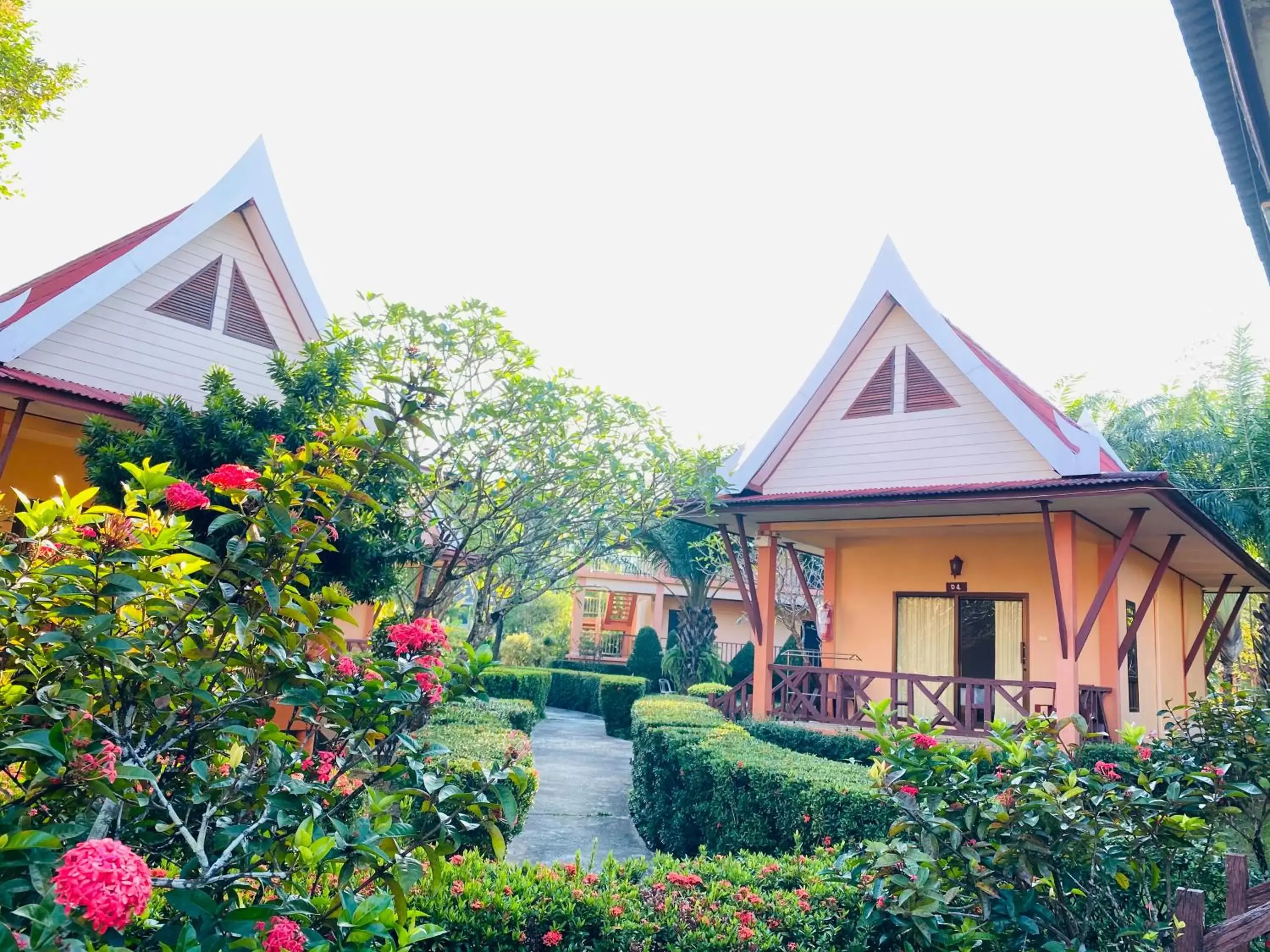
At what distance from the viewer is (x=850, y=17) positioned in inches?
276

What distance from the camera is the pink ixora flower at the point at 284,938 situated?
80.4 inches

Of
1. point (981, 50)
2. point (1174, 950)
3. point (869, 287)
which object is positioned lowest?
point (1174, 950)

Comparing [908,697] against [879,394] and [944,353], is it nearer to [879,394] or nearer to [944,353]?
[879,394]

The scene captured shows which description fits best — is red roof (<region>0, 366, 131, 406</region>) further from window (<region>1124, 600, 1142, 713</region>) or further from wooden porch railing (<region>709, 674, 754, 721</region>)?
window (<region>1124, 600, 1142, 713</region>)

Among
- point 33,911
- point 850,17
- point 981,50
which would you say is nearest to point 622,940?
point 33,911

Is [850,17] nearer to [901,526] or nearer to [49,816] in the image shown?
[49,816]

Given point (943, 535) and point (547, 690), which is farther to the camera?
point (547, 690)

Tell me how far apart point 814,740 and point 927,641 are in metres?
3.45

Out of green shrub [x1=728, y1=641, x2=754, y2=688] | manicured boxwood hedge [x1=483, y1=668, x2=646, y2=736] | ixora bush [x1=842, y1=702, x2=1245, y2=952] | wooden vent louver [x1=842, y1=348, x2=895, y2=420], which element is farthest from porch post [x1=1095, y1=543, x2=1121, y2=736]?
green shrub [x1=728, y1=641, x2=754, y2=688]

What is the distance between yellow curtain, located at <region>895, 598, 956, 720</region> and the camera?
46.9 ft

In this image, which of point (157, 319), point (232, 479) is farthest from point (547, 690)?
point (232, 479)

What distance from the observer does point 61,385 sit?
8.84 meters

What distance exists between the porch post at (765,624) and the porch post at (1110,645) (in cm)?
469

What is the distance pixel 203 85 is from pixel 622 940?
711 cm
